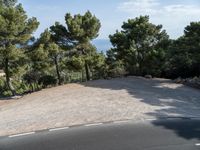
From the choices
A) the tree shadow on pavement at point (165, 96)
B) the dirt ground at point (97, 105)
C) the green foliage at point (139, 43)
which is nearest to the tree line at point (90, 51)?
the green foliage at point (139, 43)

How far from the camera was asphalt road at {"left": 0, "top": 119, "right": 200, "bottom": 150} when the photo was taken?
1028 centimetres

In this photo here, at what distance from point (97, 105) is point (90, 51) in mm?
12465

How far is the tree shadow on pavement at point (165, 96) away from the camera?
1446 cm

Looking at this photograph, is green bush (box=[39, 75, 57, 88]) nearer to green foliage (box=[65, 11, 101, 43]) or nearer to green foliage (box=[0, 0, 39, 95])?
green foliage (box=[0, 0, 39, 95])

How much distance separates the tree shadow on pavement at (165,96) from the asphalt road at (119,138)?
0.21 meters

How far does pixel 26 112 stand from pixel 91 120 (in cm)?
361

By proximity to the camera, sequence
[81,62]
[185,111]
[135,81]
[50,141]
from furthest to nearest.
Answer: [81,62], [135,81], [185,111], [50,141]

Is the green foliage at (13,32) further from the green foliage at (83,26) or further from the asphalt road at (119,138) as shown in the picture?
the asphalt road at (119,138)

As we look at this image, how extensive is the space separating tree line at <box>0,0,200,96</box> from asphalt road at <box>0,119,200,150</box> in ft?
41.8

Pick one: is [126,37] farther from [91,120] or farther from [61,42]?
[91,120]

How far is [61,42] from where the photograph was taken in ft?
90.6

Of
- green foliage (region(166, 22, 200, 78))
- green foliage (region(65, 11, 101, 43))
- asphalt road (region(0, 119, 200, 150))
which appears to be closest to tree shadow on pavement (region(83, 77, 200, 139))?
asphalt road (region(0, 119, 200, 150))

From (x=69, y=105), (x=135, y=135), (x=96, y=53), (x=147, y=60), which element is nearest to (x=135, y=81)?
(x=147, y=60)

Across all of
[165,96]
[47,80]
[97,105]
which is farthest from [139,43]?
[97,105]
